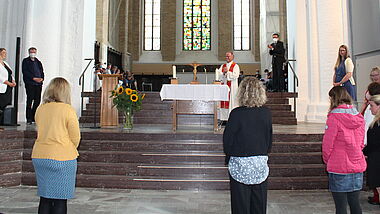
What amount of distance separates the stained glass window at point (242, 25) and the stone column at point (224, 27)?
502 millimetres

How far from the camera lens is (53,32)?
834cm

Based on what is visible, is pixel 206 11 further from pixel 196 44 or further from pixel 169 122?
pixel 169 122

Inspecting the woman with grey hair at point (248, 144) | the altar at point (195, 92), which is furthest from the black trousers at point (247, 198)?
the altar at point (195, 92)

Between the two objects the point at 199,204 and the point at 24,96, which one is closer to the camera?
the point at 199,204

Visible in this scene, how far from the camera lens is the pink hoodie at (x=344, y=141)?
8.79 ft

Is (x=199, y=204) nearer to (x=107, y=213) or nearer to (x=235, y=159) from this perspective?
(x=107, y=213)

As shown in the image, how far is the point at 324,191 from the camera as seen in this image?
4.62 metres

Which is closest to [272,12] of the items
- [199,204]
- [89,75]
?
[89,75]

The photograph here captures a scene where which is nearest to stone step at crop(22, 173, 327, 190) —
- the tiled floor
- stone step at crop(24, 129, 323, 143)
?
the tiled floor

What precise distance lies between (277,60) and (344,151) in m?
7.49

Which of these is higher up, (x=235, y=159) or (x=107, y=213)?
(x=235, y=159)

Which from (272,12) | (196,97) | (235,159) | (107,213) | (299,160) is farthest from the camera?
(272,12)

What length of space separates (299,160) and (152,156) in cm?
244

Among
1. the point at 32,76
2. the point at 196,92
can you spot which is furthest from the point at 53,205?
the point at 32,76
